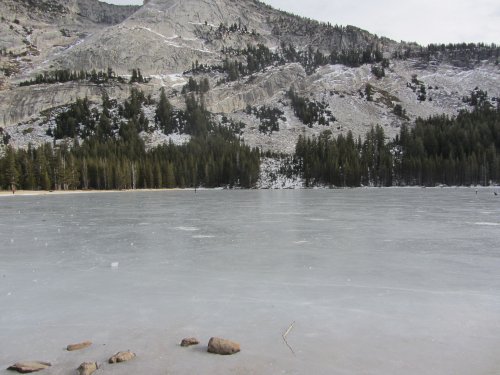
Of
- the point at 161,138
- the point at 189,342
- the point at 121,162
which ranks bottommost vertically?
the point at 189,342

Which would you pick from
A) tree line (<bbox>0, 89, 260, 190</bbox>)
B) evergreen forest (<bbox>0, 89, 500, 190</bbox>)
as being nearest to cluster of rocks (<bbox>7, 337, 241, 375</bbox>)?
evergreen forest (<bbox>0, 89, 500, 190</bbox>)

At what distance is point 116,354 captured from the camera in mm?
6727

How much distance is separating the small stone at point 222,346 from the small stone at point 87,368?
69.0 inches

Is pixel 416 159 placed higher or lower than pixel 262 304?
higher

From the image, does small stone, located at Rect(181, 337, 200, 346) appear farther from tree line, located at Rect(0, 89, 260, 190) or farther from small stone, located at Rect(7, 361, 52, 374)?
tree line, located at Rect(0, 89, 260, 190)

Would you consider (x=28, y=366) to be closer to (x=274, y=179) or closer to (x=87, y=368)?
(x=87, y=368)

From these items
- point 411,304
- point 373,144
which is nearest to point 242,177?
point 373,144

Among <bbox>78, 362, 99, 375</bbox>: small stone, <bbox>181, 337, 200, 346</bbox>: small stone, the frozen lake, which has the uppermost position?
<bbox>78, 362, 99, 375</bbox>: small stone

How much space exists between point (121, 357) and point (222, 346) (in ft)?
5.18

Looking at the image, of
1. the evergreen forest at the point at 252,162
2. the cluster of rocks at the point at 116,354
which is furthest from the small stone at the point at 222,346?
the evergreen forest at the point at 252,162

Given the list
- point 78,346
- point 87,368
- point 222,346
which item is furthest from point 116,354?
point 222,346

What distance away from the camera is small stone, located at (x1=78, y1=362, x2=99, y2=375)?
6093mm

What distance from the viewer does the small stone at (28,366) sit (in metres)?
6.18

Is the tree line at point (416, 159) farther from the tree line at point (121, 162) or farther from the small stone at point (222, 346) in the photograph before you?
the small stone at point (222, 346)
